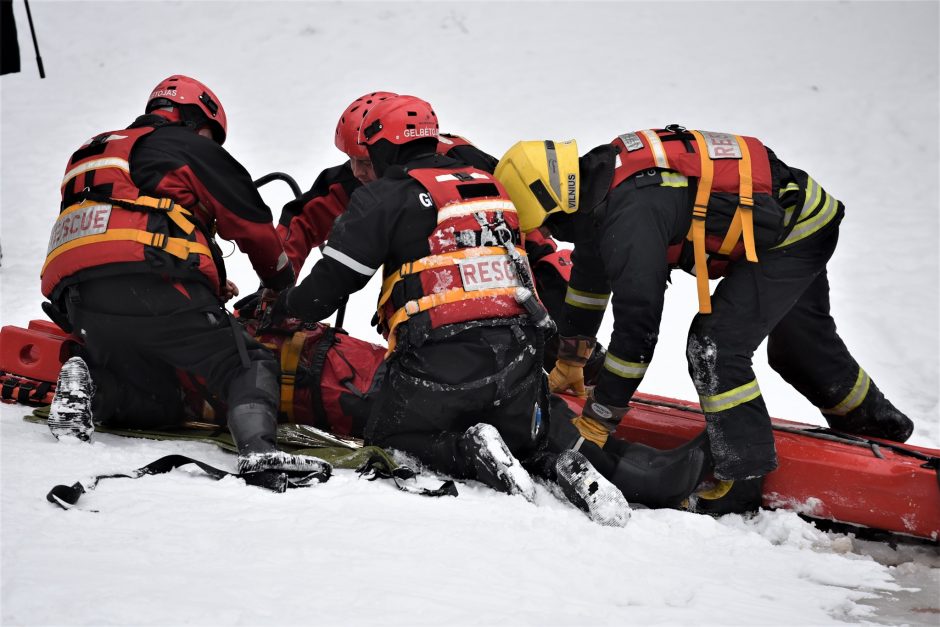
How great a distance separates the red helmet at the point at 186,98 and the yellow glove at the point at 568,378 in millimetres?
1817

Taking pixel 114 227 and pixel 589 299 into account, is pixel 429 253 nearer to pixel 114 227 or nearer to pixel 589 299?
pixel 589 299

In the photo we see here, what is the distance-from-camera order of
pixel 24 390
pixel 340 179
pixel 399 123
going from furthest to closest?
pixel 340 179 < pixel 24 390 < pixel 399 123

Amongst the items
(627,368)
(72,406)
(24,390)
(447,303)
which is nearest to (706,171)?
(627,368)

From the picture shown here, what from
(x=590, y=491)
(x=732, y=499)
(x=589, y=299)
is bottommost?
(x=732, y=499)

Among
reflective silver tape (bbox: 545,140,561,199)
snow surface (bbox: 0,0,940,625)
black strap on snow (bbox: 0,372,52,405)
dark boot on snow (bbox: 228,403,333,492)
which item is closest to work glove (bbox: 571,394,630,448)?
snow surface (bbox: 0,0,940,625)

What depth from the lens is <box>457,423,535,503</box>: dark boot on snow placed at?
126 inches

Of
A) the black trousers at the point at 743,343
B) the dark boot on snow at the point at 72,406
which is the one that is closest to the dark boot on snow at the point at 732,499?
the black trousers at the point at 743,343

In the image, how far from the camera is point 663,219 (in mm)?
3379

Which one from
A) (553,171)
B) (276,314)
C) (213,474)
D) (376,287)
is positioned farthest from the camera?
(376,287)

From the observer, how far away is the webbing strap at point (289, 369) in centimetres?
398

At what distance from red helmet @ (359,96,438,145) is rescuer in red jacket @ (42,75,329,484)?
0.53m

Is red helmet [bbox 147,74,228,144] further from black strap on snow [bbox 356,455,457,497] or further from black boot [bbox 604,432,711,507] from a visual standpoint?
black boot [bbox 604,432,711,507]

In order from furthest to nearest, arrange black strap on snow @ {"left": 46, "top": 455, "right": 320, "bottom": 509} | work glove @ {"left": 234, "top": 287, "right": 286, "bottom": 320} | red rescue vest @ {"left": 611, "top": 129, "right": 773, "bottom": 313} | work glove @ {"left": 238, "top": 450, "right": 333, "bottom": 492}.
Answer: work glove @ {"left": 234, "top": 287, "right": 286, "bottom": 320}
red rescue vest @ {"left": 611, "top": 129, "right": 773, "bottom": 313}
work glove @ {"left": 238, "top": 450, "right": 333, "bottom": 492}
black strap on snow @ {"left": 46, "top": 455, "right": 320, "bottom": 509}

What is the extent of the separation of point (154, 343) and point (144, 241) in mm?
391
